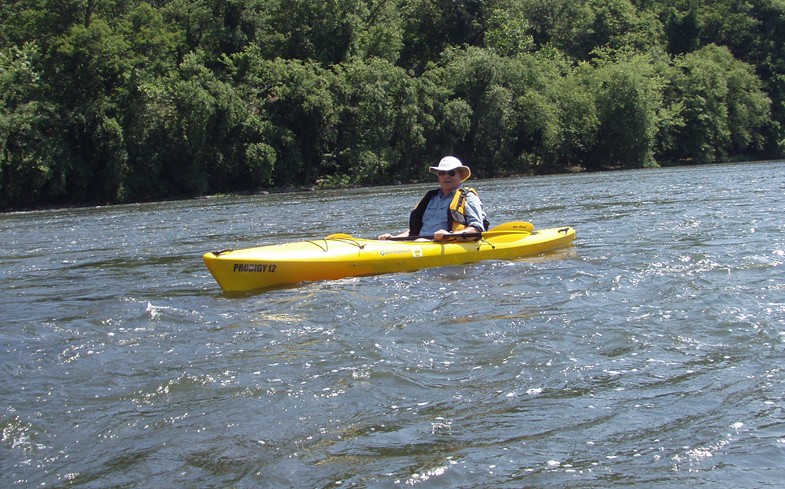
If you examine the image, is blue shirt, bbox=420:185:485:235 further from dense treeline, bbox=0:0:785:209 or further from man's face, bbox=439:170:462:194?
dense treeline, bbox=0:0:785:209

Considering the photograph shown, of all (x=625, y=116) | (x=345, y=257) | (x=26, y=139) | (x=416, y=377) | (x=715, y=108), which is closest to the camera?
(x=416, y=377)

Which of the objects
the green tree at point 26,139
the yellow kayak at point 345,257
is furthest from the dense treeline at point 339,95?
the yellow kayak at point 345,257

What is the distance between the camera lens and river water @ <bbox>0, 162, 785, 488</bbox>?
316cm

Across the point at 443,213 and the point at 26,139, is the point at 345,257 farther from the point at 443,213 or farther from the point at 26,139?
the point at 26,139

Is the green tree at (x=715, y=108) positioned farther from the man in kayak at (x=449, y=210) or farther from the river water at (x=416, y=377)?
the man in kayak at (x=449, y=210)

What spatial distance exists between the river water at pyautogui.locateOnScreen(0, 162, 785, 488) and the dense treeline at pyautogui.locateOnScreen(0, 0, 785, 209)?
22.3 metres

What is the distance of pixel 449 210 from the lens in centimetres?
823

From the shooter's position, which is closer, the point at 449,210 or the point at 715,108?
the point at 449,210

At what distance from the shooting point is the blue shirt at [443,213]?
325 inches

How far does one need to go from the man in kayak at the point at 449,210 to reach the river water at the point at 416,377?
50cm

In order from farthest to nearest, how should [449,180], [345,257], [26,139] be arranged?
[26,139] → [449,180] → [345,257]

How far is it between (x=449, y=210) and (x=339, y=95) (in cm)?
2626

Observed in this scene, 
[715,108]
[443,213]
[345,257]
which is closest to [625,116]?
[715,108]

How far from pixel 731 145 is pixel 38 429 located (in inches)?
1779
